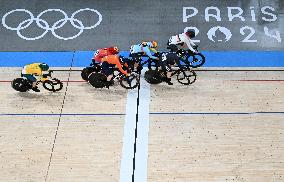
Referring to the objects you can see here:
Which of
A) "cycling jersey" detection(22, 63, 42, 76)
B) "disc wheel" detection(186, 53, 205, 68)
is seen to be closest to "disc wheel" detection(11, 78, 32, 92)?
"cycling jersey" detection(22, 63, 42, 76)

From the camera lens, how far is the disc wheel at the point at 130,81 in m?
10.7

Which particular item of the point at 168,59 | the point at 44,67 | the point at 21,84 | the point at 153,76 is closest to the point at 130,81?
the point at 153,76

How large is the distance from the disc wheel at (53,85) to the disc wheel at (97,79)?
628 mm

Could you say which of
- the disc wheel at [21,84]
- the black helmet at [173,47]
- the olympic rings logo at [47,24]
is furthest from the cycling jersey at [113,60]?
the olympic rings logo at [47,24]

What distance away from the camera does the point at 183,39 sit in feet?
35.7

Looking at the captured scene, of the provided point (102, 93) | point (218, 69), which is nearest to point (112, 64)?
point (102, 93)

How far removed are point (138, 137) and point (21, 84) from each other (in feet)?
8.62

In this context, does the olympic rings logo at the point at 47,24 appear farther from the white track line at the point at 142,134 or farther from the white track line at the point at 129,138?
the white track line at the point at 129,138

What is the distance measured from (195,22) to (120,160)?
14.0 feet

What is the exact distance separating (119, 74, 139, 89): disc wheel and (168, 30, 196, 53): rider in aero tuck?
3.48 ft

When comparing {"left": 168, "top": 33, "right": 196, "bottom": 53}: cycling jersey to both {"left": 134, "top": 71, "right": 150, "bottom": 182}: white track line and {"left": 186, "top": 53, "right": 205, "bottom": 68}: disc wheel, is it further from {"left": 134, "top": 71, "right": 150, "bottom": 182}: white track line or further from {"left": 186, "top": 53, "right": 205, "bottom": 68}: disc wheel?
{"left": 134, "top": 71, "right": 150, "bottom": 182}: white track line

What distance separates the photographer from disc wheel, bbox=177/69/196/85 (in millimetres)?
10844

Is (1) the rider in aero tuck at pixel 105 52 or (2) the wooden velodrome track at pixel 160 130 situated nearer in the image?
(2) the wooden velodrome track at pixel 160 130

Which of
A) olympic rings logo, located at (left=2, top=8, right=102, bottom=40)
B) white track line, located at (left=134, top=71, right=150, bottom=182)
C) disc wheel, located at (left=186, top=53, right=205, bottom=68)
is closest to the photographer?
white track line, located at (left=134, top=71, right=150, bottom=182)
